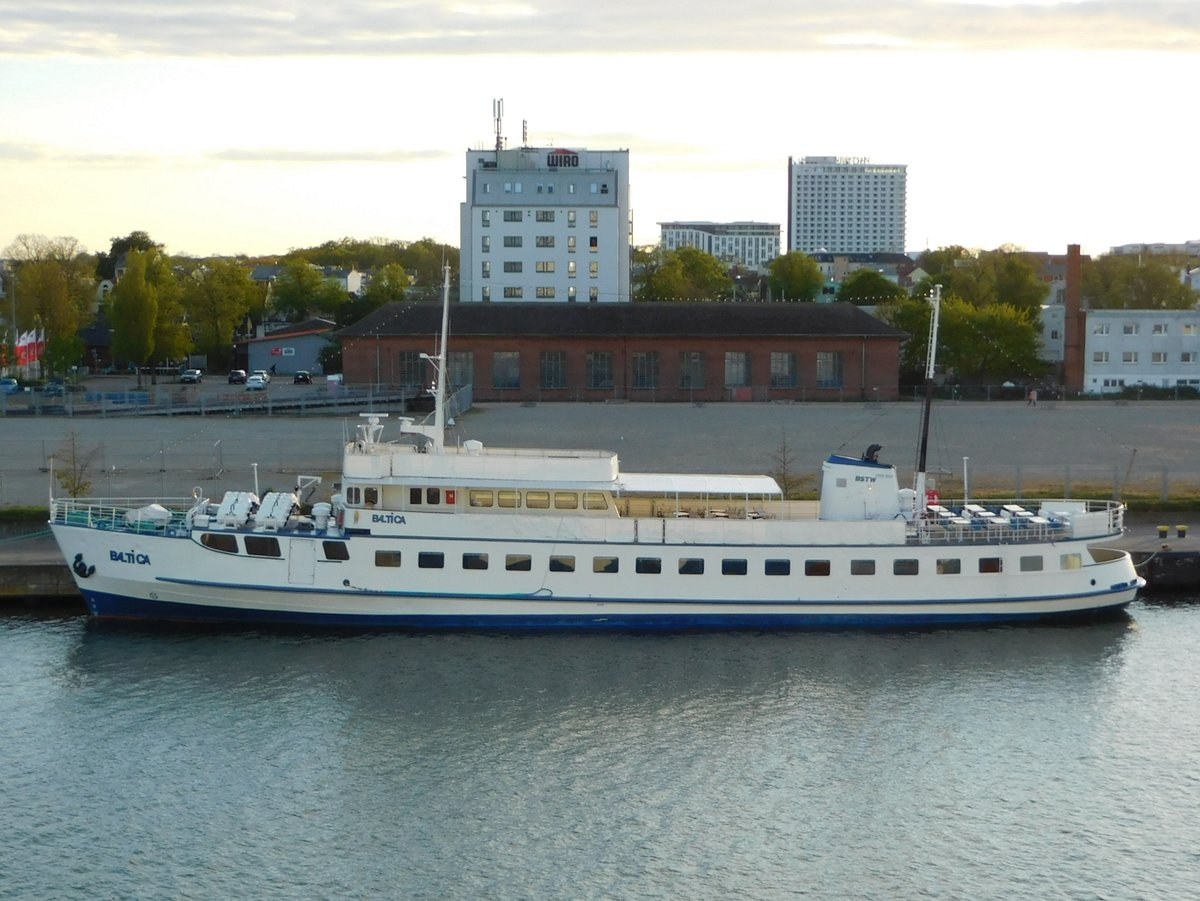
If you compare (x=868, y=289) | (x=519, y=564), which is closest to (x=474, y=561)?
(x=519, y=564)

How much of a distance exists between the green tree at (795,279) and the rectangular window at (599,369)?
73.2 meters

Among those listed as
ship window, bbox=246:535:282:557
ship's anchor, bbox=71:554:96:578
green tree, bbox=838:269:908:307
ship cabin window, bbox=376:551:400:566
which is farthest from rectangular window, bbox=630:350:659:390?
green tree, bbox=838:269:908:307

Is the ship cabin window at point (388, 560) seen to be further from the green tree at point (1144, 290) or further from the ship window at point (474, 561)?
the green tree at point (1144, 290)

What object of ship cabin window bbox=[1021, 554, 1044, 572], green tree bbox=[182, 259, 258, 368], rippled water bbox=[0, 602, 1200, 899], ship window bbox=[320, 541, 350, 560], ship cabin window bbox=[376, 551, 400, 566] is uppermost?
green tree bbox=[182, 259, 258, 368]

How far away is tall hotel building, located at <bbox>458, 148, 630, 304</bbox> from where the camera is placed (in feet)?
368

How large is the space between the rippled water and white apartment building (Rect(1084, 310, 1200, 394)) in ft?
224

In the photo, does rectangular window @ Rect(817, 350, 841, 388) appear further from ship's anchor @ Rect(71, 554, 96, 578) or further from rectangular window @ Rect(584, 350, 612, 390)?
ship's anchor @ Rect(71, 554, 96, 578)

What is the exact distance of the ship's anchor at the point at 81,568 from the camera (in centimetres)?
3772

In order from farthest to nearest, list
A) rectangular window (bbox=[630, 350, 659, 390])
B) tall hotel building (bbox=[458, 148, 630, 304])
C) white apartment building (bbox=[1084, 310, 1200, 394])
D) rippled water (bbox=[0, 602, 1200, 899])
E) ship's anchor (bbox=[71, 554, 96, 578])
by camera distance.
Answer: tall hotel building (bbox=[458, 148, 630, 304]) < white apartment building (bbox=[1084, 310, 1200, 394]) < rectangular window (bbox=[630, 350, 659, 390]) < ship's anchor (bbox=[71, 554, 96, 578]) < rippled water (bbox=[0, 602, 1200, 899])

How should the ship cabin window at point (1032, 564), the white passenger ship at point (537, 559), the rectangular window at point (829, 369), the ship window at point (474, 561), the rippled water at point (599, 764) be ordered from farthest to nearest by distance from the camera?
the rectangular window at point (829, 369), the ship cabin window at point (1032, 564), the ship window at point (474, 561), the white passenger ship at point (537, 559), the rippled water at point (599, 764)

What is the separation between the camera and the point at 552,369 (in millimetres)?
89688

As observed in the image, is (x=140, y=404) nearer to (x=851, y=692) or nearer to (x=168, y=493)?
(x=168, y=493)

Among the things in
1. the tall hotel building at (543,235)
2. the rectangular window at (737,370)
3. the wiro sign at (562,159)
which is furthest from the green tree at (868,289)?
the rectangular window at (737,370)

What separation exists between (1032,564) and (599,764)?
605 inches
